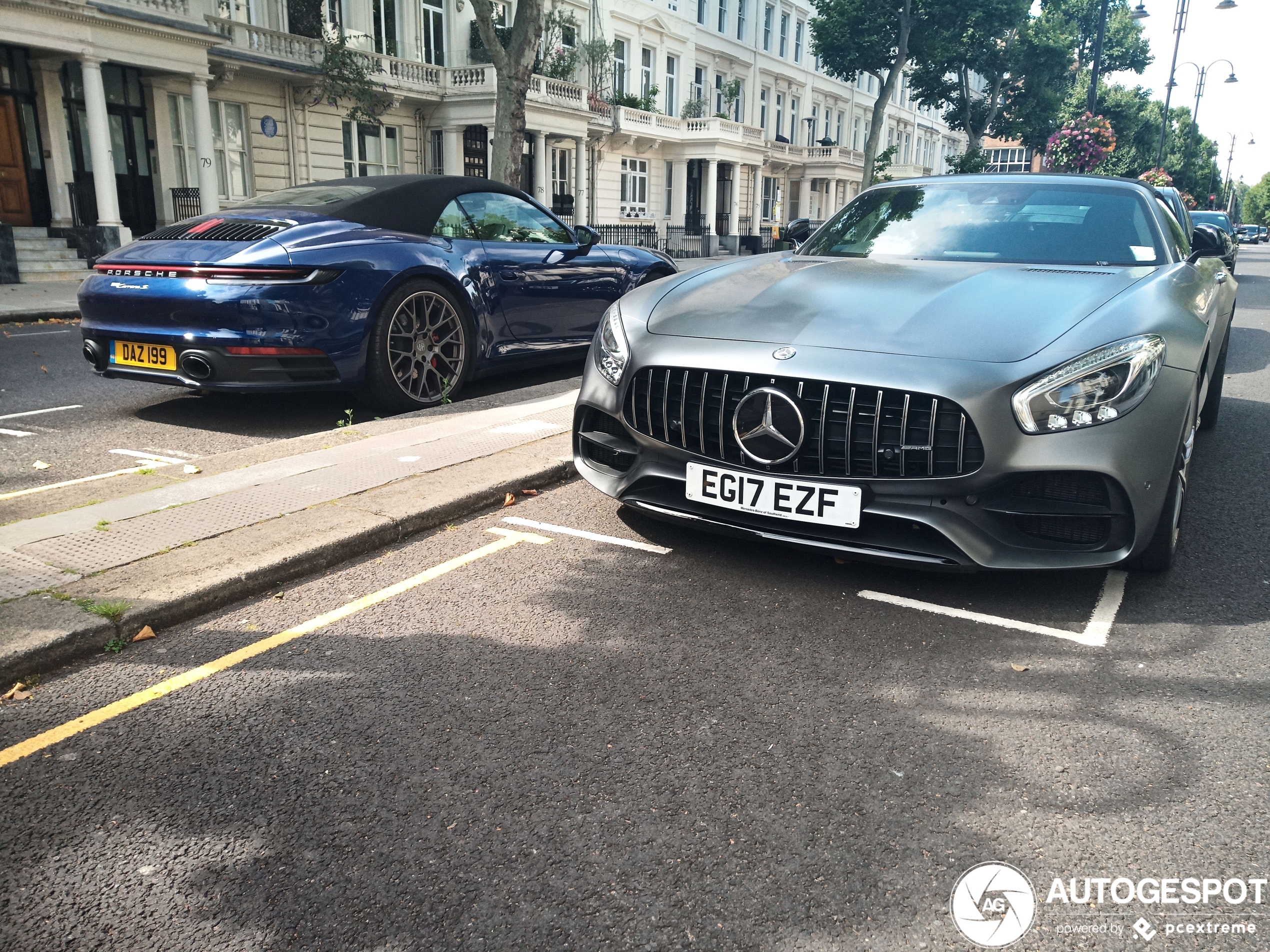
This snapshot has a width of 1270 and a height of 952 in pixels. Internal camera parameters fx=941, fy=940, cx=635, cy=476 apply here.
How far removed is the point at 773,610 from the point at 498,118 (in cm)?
1568

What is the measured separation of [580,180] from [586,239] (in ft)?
85.4

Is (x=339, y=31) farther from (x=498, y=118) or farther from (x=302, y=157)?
(x=498, y=118)

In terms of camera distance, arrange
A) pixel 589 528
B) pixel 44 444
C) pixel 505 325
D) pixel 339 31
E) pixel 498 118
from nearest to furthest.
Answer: pixel 589 528
pixel 44 444
pixel 505 325
pixel 498 118
pixel 339 31

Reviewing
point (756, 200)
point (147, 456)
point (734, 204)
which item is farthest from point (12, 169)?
point (756, 200)

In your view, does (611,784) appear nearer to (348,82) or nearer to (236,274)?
(236,274)

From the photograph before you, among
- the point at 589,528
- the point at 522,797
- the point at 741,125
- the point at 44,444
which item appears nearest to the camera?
the point at 522,797

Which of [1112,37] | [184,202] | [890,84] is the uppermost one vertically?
[1112,37]

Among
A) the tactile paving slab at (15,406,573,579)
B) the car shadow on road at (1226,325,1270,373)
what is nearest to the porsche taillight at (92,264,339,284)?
the tactile paving slab at (15,406,573,579)

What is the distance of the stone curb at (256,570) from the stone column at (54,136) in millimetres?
18928

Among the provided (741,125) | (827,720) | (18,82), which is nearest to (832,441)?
(827,720)

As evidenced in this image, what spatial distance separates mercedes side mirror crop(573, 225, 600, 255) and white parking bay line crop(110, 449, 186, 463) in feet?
11.3

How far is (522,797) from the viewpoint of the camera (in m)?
2.20

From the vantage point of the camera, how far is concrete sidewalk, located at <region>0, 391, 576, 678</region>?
2998 millimetres

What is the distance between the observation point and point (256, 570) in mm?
3400
